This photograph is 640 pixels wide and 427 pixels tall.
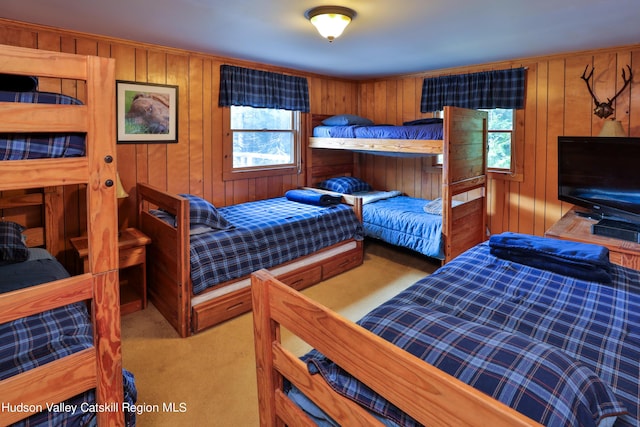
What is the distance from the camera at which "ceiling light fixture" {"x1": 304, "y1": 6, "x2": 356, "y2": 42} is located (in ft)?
7.67

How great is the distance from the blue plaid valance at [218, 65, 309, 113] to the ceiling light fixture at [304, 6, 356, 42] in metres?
1.51

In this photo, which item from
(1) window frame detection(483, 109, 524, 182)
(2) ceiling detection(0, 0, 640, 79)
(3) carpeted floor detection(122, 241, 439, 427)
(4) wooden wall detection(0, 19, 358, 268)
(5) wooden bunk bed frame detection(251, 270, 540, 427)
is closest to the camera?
(5) wooden bunk bed frame detection(251, 270, 540, 427)

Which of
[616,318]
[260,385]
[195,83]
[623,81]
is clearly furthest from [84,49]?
[623,81]

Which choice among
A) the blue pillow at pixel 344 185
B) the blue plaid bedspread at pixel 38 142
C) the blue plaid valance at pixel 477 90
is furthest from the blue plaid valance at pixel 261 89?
the blue plaid bedspread at pixel 38 142

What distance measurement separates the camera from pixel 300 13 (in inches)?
96.2

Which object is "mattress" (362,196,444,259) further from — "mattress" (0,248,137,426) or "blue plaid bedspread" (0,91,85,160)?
"blue plaid bedspread" (0,91,85,160)

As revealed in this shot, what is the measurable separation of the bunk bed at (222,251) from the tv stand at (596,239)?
175 centimetres

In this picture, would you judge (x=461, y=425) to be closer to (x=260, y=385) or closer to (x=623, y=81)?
(x=260, y=385)

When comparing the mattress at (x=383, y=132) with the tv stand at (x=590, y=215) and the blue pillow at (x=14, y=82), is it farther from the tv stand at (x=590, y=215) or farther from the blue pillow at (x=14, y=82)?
the blue pillow at (x=14, y=82)

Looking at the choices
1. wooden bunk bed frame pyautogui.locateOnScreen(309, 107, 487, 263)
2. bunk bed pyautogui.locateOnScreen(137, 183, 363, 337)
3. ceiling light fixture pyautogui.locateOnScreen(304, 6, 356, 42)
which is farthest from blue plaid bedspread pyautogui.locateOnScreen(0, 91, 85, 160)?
wooden bunk bed frame pyautogui.locateOnScreen(309, 107, 487, 263)

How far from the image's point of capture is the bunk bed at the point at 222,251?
2.56m

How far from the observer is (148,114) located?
10.8ft

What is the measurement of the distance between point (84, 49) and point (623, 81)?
4.35 metres

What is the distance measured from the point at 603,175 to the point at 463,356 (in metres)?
2.55
